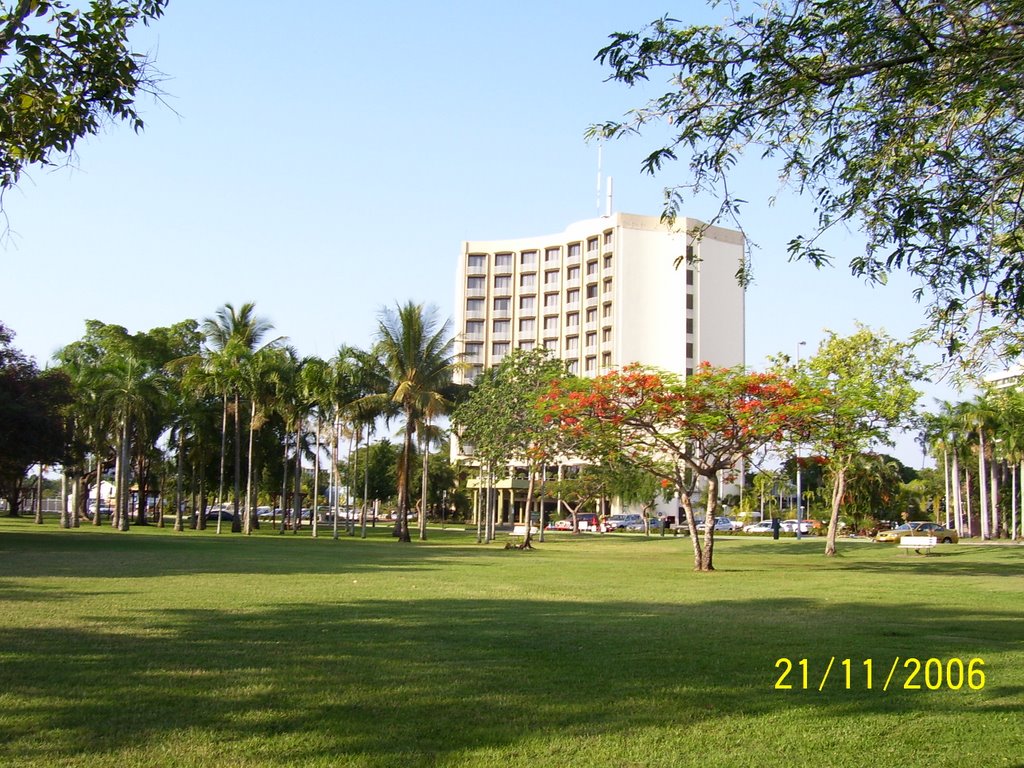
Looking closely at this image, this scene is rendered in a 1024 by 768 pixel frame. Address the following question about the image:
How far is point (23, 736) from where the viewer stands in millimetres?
6617

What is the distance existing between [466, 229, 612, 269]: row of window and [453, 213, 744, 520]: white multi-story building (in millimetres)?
105

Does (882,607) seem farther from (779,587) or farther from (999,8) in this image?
(999,8)

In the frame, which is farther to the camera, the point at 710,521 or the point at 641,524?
the point at 641,524

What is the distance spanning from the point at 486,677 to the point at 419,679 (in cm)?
63

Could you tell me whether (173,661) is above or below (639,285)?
below

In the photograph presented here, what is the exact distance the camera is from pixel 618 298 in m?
91.8

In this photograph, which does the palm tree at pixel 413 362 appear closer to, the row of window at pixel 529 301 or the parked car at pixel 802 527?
the parked car at pixel 802 527

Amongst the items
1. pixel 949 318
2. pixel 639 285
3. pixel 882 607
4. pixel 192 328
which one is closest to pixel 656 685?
pixel 949 318

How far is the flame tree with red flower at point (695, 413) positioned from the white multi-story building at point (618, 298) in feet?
185

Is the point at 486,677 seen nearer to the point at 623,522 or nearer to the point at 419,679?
the point at 419,679

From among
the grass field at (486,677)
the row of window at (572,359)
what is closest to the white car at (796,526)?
the row of window at (572,359)

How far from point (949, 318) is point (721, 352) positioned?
280 ft
